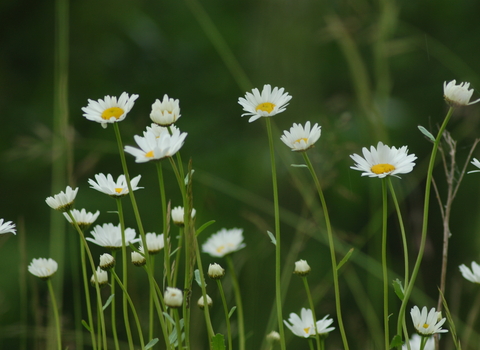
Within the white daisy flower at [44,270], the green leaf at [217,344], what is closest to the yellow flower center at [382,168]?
the green leaf at [217,344]

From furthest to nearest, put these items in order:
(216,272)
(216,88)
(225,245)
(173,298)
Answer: (216,88)
(225,245)
(216,272)
(173,298)

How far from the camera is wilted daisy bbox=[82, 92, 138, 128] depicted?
476 millimetres

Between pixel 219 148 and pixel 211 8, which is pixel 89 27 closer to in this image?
pixel 211 8

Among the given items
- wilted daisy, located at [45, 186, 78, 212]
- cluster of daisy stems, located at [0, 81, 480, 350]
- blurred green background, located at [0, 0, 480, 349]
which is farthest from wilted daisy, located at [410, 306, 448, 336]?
blurred green background, located at [0, 0, 480, 349]

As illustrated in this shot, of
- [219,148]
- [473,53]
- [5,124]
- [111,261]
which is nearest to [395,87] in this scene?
[473,53]

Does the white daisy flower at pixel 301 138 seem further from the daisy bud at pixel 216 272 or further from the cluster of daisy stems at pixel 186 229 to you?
the daisy bud at pixel 216 272

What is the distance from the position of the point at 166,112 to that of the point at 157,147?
6 centimetres

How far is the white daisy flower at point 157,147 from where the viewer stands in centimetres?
43

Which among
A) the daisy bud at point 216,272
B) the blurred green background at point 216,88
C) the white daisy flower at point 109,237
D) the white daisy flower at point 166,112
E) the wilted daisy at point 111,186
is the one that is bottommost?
the daisy bud at point 216,272

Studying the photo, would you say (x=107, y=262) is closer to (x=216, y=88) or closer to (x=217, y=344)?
(x=217, y=344)

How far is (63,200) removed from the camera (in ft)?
1.66

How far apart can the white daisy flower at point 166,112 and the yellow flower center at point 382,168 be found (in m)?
0.19

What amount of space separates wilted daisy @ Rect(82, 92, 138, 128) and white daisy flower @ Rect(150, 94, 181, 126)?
0.02m

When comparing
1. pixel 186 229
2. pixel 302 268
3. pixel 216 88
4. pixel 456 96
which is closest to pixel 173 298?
pixel 186 229
